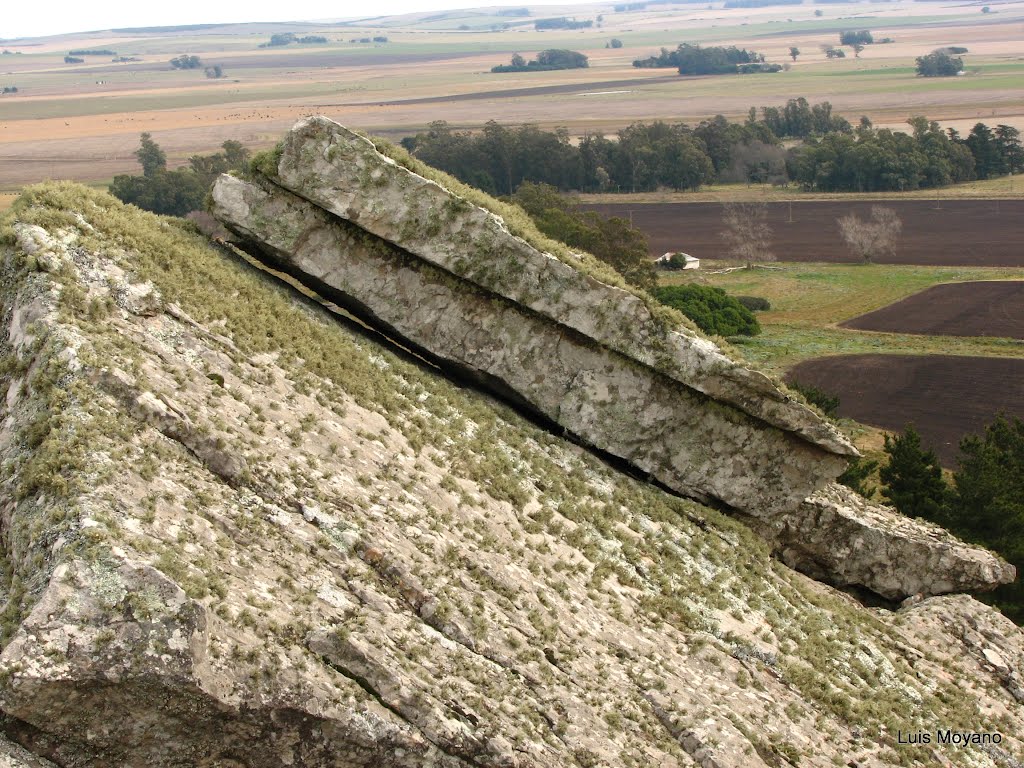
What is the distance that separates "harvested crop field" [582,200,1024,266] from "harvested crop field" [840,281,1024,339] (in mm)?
13611

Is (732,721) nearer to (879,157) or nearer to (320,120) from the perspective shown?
(320,120)

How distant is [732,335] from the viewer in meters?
82.8

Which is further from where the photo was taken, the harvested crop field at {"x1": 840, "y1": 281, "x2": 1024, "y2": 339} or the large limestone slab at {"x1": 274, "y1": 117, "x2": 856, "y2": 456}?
the harvested crop field at {"x1": 840, "y1": 281, "x2": 1024, "y2": 339}

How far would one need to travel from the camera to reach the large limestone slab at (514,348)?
21.3 m

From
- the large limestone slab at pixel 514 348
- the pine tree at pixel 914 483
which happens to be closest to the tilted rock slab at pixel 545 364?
the large limestone slab at pixel 514 348

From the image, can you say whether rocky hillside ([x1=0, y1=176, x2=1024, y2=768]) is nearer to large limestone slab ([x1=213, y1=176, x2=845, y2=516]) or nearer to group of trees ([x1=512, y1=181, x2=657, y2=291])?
large limestone slab ([x1=213, y1=176, x2=845, y2=516])

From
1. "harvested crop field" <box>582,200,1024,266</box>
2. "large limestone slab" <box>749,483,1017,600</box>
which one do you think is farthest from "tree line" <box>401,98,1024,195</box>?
"large limestone slab" <box>749,483,1017,600</box>

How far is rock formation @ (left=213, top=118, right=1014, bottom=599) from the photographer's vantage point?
21047 millimetres

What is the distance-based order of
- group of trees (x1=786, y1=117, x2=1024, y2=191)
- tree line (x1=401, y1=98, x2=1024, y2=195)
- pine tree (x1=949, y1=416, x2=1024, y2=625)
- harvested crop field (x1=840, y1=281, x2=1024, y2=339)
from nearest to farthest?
pine tree (x1=949, y1=416, x2=1024, y2=625), harvested crop field (x1=840, y1=281, x2=1024, y2=339), group of trees (x1=786, y1=117, x2=1024, y2=191), tree line (x1=401, y1=98, x2=1024, y2=195)

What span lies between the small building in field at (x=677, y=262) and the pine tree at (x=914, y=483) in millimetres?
76225

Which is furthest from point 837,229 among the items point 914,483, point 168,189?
point 914,483

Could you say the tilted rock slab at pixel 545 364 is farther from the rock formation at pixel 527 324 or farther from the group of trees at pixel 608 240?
the group of trees at pixel 608 240

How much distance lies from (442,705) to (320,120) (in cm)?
1278

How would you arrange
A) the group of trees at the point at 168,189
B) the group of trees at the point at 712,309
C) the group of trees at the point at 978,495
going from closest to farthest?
1. the group of trees at the point at 978,495
2. the group of trees at the point at 712,309
3. the group of trees at the point at 168,189
